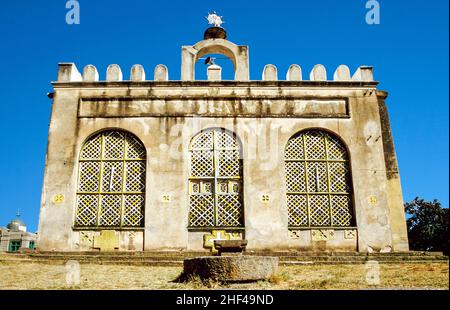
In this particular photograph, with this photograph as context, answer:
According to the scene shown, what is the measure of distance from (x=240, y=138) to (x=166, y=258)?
455cm

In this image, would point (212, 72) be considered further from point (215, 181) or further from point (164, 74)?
point (215, 181)

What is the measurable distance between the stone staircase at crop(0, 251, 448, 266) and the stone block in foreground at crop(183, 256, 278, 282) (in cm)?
360

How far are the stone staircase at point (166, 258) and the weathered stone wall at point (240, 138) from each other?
3.18 feet

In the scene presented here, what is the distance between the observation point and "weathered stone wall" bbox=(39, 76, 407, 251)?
43.0 feet

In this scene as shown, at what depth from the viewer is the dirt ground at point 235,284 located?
7273 mm

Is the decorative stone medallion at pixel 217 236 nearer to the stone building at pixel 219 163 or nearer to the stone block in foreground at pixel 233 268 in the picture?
the stone building at pixel 219 163

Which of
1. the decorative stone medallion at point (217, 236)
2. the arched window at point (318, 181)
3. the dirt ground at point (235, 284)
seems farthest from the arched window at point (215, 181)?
the dirt ground at point (235, 284)

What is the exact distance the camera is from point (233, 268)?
7250 millimetres

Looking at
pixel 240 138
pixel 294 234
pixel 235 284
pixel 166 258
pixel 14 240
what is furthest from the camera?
pixel 14 240

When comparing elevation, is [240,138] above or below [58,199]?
above

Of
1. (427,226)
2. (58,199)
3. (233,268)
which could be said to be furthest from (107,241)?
(427,226)

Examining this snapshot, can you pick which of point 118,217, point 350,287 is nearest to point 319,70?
point 118,217
